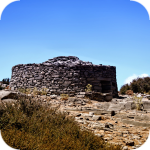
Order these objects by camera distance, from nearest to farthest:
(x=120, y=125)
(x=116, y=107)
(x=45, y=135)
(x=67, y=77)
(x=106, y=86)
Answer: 1. (x=45, y=135)
2. (x=120, y=125)
3. (x=116, y=107)
4. (x=67, y=77)
5. (x=106, y=86)

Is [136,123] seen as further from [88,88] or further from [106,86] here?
[106,86]

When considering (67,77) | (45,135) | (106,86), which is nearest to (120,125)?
(45,135)

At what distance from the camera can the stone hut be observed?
12453 mm

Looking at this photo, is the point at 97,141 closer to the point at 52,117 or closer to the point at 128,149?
the point at 128,149

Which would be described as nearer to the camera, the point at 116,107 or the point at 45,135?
the point at 45,135

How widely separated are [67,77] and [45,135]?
914cm

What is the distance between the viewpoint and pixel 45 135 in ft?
11.6

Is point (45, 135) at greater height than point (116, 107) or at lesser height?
lesser

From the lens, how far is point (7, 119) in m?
4.11

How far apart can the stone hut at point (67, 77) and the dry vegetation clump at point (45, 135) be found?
303 inches

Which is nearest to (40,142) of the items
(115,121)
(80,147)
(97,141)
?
→ (80,147)

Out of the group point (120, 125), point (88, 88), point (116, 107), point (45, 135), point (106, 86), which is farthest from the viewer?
Answer: point (106, 86)

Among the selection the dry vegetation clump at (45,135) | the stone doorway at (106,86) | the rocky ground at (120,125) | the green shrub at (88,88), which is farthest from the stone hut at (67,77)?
the dry vegetation clump at (45,135)

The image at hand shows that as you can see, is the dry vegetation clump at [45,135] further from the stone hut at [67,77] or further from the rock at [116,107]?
the stone hut at [67,77]
